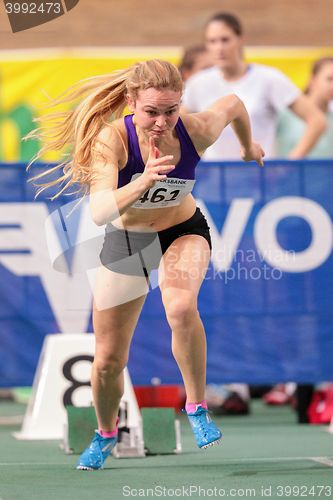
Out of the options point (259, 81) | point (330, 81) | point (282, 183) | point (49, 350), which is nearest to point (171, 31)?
point (330, 81)

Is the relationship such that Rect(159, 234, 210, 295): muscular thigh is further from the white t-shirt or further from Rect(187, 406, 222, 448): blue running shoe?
the white t-shirt

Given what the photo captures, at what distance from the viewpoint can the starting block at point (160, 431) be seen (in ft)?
19.8

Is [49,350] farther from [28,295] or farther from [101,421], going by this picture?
[101,421]

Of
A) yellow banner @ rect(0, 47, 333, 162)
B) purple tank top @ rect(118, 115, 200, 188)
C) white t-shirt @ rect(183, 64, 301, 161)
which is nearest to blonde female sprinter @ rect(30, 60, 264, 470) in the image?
purple tank top @ rect(118, 115, 200, 188)

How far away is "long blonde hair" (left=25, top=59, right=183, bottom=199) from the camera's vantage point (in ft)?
15.6

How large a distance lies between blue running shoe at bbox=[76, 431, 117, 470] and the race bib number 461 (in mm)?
1215

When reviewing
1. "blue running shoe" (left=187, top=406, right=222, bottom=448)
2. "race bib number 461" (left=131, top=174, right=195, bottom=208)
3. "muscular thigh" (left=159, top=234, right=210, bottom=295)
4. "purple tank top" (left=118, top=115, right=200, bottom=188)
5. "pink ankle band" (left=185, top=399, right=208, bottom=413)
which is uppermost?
"purple tank top" (left=118, top=115, right=200, bottom=188)

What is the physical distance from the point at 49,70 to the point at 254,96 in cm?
280

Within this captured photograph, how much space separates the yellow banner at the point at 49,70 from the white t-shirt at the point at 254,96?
1.93 m

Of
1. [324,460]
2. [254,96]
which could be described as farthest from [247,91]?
[324,460]

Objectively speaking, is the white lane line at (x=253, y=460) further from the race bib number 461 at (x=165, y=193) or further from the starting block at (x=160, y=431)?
the race bib number 461 at (x=165, y=193)

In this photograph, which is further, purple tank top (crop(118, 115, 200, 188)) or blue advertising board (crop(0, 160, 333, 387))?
blue advertising board (crop(0, 160, 333, 387))

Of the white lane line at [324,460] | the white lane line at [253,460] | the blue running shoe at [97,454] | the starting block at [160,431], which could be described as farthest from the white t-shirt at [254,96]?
the blue running shoe at [97,454]

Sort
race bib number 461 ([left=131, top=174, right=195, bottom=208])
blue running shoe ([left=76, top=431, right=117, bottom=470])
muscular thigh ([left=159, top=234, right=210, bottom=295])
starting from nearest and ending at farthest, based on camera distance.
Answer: race bib number 461 ([left=131, top=174, right=195, bottom=208]) → muscular thigh ([left=159, top=234, right=210, bottom=295]) → blue running shoe ([left=76, top=431, right=117, bottom=470])
